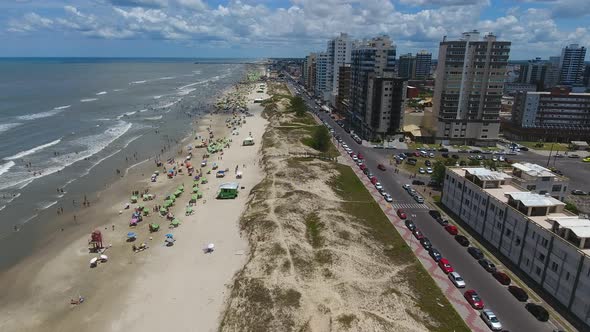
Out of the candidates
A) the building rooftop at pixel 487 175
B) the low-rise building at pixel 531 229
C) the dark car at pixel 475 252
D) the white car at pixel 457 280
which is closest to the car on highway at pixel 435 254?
the white car at pixel 457 280

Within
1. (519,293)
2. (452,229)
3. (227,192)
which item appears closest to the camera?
(519,293)

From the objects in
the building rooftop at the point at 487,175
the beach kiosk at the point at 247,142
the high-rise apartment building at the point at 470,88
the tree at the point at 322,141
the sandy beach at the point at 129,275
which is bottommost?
the sandy beach at the point at 129,275

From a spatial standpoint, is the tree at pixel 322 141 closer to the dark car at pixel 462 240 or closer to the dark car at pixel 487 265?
the dark car at pixel 462 240

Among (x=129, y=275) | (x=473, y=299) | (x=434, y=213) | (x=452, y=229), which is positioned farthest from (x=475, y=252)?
(x=129, y=275)

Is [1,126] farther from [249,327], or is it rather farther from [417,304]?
[417,304]

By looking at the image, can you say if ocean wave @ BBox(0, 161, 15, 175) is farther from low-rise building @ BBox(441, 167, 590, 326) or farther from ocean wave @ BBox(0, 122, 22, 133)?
low-rise building @ BBox(441, 167, 590, 326)

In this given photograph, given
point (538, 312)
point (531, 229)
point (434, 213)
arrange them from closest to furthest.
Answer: point (538, 312) → point (531, 229) → point (434, 213)

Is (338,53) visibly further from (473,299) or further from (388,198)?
(473,299)

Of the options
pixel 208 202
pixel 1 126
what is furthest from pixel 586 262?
pixel 1 126
